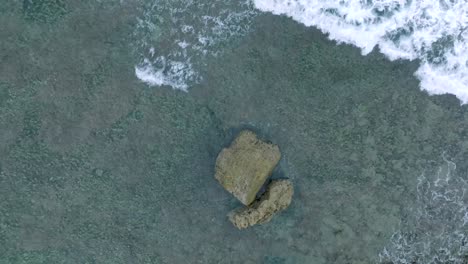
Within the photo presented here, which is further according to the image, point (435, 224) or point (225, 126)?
point (435, 224)

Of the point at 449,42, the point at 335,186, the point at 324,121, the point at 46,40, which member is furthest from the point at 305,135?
the point at 46,40

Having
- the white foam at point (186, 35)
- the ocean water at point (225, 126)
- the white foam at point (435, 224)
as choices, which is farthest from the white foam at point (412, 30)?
the white foam at point (435, 224)

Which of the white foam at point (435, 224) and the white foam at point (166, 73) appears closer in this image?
the white foam at point (166, 73)

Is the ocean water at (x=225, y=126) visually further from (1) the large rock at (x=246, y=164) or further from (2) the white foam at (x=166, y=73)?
(1) the large rock at (x=246, y=164)

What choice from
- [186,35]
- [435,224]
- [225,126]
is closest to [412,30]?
[435,224]

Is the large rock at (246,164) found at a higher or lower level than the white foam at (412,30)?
lower

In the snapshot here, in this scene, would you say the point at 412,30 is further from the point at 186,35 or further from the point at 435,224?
the point at 186,35

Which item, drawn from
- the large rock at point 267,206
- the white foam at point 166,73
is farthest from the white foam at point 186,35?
the large rock at point 267,206

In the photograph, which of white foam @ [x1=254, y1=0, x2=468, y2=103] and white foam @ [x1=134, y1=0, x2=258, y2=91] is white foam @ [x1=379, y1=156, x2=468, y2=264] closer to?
white foam @ [x1=254, y1=0, x2=468, y2=103]

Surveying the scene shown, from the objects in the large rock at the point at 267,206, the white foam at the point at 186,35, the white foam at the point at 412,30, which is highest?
the white foam at the point at 412,30
